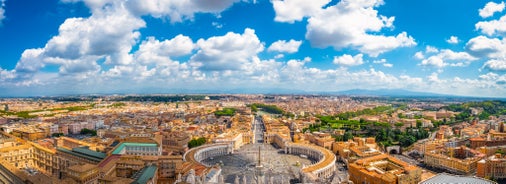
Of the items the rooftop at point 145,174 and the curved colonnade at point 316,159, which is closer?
the rooftop at point 145,174

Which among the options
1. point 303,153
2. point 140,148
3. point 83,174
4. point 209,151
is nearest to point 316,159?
point 303,153

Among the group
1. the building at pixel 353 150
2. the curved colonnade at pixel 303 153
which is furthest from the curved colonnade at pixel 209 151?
the building at pixel 353 150

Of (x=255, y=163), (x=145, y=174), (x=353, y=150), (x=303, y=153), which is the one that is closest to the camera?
(x=145, y=174)

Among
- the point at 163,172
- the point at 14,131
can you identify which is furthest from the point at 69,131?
the point at 163,172

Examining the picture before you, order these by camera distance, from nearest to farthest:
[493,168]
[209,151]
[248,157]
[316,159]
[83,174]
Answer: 1. [83,174]
2. [493,168]
3. [316,159]
4. [248,157]
5. [209,151]

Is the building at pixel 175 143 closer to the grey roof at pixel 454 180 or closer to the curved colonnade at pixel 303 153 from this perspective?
the curved colonnade at pixel 303 153

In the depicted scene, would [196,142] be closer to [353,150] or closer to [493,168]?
[353,150]

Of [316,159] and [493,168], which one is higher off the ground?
[493,168]

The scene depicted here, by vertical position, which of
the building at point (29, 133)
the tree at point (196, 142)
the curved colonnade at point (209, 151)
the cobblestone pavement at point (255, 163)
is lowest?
the cobblestone pavement at point (255, 163)

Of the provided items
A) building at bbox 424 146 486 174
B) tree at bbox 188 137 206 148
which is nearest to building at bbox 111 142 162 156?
tree at bbox 188 137 206 148
